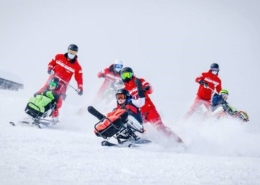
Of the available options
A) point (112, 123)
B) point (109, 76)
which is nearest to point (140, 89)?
point (112, 123)

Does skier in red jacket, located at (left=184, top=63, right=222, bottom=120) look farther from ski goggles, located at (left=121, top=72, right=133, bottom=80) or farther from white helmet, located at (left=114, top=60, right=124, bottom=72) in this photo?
ski goggles, located at (left=121, top=72, right=133, bottom=80)

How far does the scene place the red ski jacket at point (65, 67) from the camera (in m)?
9.40

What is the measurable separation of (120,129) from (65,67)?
4538 millimetres

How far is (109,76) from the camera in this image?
37.7 feet

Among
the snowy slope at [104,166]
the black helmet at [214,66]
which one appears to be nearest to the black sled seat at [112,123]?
the snowy slope at [104,166]

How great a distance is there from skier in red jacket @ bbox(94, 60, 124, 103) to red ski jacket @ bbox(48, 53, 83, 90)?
6.48ft

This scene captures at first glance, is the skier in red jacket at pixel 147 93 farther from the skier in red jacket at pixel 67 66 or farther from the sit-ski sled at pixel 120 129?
the skier in red jacket at pixel 67 66

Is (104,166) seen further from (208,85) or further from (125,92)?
(208,85)

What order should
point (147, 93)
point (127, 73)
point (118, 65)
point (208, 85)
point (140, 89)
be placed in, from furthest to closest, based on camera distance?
1. point (208, 85)
2. point (118, 65)
3. point (147, 93)
4. point (127, 73)
5. point (140, 89)

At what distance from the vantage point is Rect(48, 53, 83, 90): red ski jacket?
30.8ft

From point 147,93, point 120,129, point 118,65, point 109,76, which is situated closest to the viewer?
point 120,129

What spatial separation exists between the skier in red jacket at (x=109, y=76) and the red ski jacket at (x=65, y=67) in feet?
6.48

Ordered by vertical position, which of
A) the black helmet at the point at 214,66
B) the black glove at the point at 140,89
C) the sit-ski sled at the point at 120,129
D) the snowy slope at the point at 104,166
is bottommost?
the snowy slope at the point at 104,166

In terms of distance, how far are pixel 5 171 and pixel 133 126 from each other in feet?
10.3
